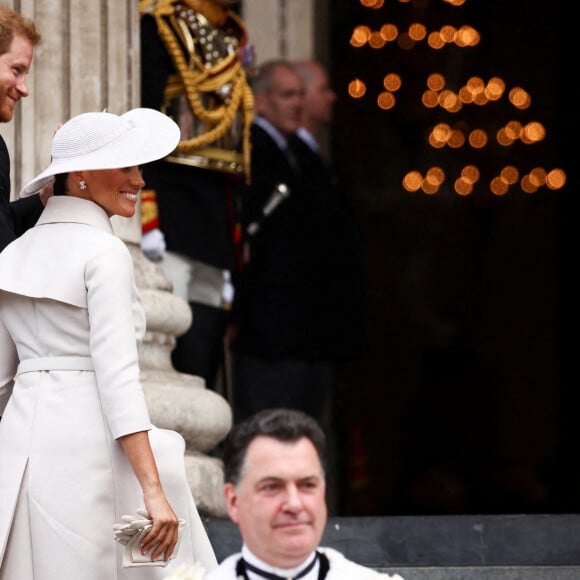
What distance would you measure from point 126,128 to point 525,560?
214cm

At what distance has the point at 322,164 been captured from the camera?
336 inches

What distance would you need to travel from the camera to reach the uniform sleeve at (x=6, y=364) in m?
5.07

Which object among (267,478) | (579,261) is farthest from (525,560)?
(579,261)

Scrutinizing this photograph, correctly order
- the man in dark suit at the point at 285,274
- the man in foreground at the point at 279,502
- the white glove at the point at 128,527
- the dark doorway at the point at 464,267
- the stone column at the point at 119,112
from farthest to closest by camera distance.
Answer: the dark doorway at the point at 464,267 < the man in dark suit at the point at 285,274 < the stone column at the point at 119,112 < the white glove at the point at 128,527 < the man in foreground at the point at 279,502

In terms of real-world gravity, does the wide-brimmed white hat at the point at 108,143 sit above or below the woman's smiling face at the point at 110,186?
above

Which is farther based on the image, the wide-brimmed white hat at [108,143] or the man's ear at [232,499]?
the wide-brimmed white hat at [108,143]

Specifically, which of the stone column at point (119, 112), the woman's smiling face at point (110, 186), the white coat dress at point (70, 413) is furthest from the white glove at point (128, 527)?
the stone column at point (119, 112)

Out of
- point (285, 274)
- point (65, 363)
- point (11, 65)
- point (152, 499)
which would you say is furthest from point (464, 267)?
point (152, 499)

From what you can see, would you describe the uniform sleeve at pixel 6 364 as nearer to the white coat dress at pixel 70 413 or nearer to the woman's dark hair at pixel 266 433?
the white coat dress at pixel 70 413

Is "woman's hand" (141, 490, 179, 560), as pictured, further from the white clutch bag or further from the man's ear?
the man's ear

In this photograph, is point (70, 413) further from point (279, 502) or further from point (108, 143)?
point (279, 502)

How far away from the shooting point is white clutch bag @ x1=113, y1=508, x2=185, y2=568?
4680mm

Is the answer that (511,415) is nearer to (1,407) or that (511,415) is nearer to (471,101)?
(471,101)

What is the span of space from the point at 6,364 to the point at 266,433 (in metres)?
1.23
